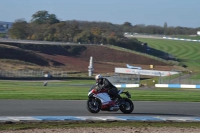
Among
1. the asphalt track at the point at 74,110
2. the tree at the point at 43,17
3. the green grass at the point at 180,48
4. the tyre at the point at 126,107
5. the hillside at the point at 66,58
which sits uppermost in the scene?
the tree at the point at 43,17

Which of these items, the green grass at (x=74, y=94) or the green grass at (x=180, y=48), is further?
the green grass at (x=180, y=48)

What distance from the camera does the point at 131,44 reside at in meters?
126

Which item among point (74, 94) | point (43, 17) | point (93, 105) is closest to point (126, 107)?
point (93, 105)

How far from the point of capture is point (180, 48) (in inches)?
5418

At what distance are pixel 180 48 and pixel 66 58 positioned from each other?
1824 inches

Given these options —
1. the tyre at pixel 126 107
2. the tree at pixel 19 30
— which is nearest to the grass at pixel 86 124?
the tyre at pixel 126 107

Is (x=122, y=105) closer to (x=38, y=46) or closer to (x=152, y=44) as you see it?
(x=38, y=46)

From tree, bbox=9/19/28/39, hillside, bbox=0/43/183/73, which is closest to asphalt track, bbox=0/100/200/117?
hillside, bbox=0/43/183/73

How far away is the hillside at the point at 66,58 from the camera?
87.4 meters

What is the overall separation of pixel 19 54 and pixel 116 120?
7488 cm

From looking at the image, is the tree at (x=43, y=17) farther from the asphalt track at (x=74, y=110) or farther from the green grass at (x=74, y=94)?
the asphalt track at (x=74, y=110)

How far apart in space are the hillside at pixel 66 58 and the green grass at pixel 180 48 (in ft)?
48.2

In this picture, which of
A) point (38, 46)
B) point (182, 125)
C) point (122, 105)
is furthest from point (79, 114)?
point (38, 46)

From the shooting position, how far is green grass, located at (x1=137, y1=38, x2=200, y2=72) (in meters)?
123
